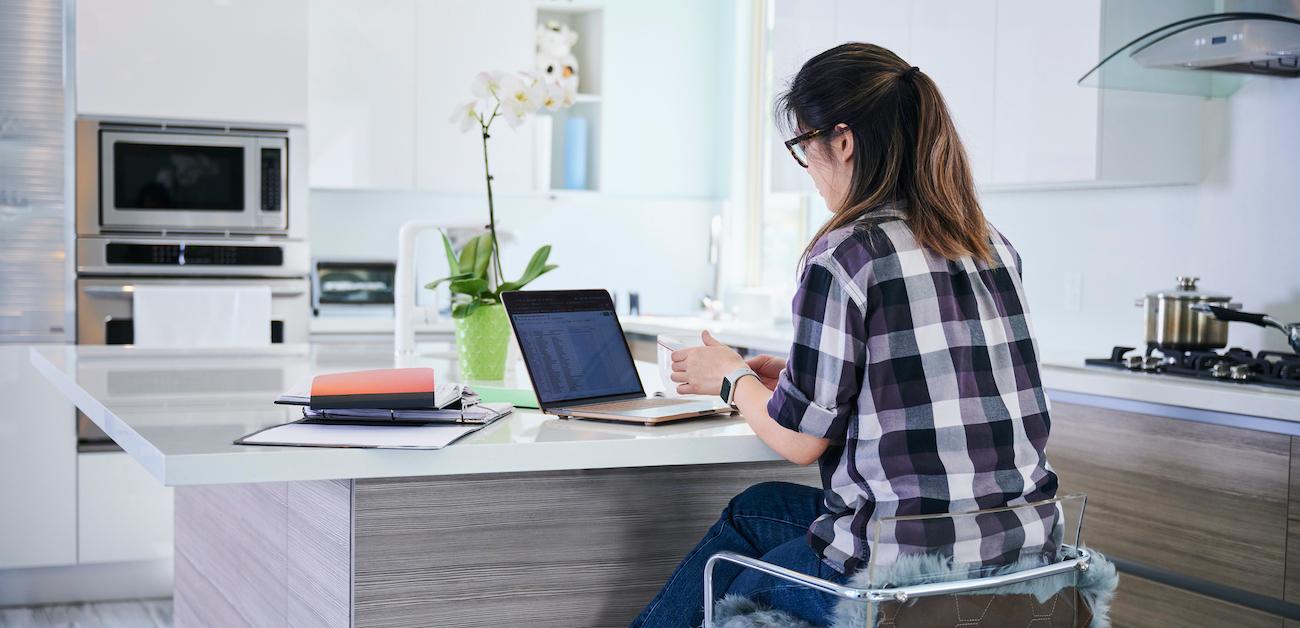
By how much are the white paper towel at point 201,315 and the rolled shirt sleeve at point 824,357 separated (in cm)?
286

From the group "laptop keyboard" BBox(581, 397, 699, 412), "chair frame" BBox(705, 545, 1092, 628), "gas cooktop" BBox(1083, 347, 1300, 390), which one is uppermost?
"gas cooktop" BBox(1083, 347, 1300, 390)

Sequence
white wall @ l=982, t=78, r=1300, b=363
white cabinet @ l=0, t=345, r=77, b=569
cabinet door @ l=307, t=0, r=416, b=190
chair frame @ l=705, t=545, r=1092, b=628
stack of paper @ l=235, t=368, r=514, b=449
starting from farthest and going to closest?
cabinet door @ l=307, t=0, r=416, b=190 → white cabinet @ l=0, t=345, r=77, b=569 → white wall @ l=982, t=78, r=1300, b=363 → stack of paper @ l=235, t=368, r=514, b=449 → chair frame @ l=705, t=545, r=1092, b=628

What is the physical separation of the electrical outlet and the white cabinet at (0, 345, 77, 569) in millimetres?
3004

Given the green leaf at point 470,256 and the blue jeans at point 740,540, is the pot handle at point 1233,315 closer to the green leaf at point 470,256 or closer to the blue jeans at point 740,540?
the blue jeans at point 740,540

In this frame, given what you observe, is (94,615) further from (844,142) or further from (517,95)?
(844,142)

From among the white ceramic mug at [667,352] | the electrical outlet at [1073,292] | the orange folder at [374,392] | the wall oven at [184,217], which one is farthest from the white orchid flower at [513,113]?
the wall oven at [184,217]

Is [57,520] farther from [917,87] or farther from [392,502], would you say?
[917,87]

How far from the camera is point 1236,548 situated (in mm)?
2373

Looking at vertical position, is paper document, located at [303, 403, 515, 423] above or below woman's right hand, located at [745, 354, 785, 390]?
below

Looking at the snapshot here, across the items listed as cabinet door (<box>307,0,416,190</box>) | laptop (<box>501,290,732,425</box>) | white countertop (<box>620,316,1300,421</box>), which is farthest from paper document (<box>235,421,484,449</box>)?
cabinet door (<box>307,0,416,190</box>)

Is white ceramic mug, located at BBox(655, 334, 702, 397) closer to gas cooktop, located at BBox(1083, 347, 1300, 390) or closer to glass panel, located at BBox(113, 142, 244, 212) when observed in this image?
gas cooktop, located at BBox(1083, 347, 1300, 390)

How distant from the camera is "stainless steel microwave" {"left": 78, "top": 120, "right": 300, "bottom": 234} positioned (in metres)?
3.93

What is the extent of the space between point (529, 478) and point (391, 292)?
9.70 feet

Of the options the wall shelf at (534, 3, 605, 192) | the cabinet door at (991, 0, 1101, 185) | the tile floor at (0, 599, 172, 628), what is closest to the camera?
the cabinet door at (991, 0, 1101, 185)
